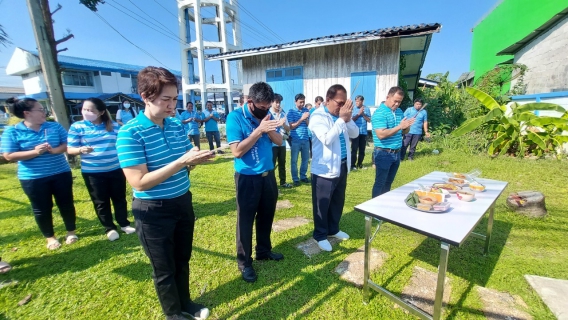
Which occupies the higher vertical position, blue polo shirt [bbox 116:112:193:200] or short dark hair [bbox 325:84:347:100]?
short dark hair [bbox 325:84:347:100]

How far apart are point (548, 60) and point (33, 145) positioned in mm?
14077

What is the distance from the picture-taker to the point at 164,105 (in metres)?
1.57

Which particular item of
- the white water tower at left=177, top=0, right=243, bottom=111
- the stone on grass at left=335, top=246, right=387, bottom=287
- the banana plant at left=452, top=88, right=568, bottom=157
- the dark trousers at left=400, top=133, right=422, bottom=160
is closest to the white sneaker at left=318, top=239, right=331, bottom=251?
the stone on grass at left=335, top=246, right=387, bottom=287

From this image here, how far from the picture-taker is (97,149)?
9.80 feet

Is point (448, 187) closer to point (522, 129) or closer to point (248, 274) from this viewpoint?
point (248, 274)

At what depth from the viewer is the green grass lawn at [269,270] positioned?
7.04 ft

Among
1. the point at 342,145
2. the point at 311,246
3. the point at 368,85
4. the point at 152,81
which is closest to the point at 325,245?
the point at 311,246

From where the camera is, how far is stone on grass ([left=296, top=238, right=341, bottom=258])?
2.96 meters

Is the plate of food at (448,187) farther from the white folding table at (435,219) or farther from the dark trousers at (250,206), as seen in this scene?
the dark trousers at (250,206)

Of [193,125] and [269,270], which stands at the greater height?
[193,125]

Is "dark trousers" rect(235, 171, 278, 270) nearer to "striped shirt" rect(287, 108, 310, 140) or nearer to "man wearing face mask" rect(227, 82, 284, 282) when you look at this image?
"man wearing face mask" rect(227, 82, 284, 282)

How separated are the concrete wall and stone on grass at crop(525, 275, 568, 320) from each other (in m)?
8.94

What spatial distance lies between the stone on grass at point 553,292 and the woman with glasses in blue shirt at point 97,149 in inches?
187

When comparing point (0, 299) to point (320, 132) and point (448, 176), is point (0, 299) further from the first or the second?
point (448, 176)
